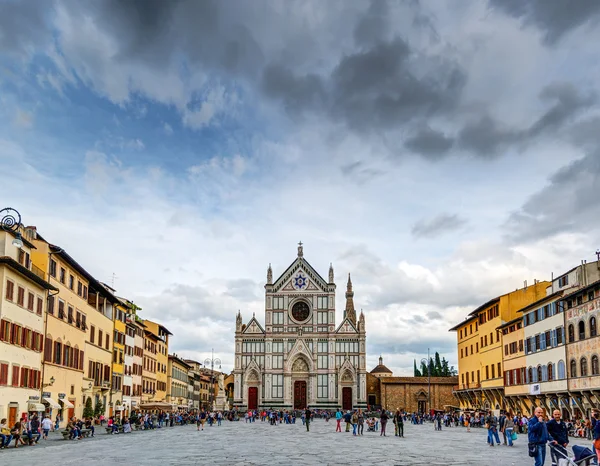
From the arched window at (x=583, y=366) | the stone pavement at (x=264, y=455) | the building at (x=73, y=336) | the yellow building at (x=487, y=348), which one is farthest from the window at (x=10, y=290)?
the yellow building at (x=487, y=348)

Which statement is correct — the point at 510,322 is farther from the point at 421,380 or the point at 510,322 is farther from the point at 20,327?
the point at 20,327

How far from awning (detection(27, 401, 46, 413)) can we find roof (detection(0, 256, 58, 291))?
6.53 meters

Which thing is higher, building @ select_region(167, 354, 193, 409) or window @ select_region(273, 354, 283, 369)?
window @ select_region(273, 354, 283, 369)

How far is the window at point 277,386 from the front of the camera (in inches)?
3846

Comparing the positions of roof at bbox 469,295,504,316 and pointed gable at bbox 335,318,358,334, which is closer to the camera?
roof at bbox 469,295,504,316

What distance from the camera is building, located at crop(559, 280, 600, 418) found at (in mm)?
42688

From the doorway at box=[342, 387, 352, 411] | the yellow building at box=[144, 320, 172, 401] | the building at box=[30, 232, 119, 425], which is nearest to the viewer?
the building at box=[30, 232, 119, 425]

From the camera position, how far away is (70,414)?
156ft

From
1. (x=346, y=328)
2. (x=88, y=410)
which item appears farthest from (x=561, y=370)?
(x=346, y=328)

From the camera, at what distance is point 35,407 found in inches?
1524

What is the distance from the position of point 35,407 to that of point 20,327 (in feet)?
16.0

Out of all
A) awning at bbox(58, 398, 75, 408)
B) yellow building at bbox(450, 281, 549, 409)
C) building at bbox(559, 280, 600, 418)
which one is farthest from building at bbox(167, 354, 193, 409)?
building at bbox(559, 280, 600, 418)

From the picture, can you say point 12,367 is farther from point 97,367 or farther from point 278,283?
point 278,283

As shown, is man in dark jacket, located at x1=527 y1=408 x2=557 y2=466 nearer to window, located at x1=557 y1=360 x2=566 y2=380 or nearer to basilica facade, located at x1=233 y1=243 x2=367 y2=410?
window, located at x1=557 y1=360 x2=566 y2=380
